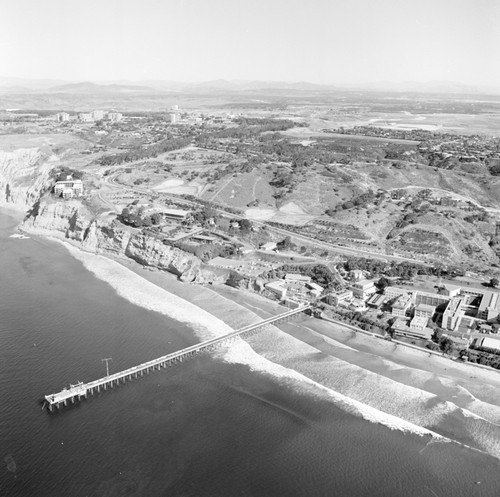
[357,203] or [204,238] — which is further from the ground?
[357,203]

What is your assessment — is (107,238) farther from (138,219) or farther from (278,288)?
(278,288)

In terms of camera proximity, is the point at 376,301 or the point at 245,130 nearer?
the point at 376,301

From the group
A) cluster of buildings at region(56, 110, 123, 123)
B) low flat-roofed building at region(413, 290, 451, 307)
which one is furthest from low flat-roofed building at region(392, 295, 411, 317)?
cluster of buildings at region(56, 110, 123, 123)

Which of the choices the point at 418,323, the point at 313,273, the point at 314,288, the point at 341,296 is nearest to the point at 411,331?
the point at 418,323

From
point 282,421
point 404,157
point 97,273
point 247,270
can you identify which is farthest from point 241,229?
point 404,157

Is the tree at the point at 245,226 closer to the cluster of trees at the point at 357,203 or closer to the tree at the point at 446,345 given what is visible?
the cluster of trees at the point at 357,203

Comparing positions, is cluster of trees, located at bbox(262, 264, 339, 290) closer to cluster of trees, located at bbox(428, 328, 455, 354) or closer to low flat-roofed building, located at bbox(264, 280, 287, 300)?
low flat-roofed building, located at bbox(264, 280, 287, 300)

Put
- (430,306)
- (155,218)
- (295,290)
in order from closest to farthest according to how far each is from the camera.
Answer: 1. (430,306)
2. (295,290)
3. (155,218)

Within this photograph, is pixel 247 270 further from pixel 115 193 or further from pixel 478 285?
pixel 115 193
